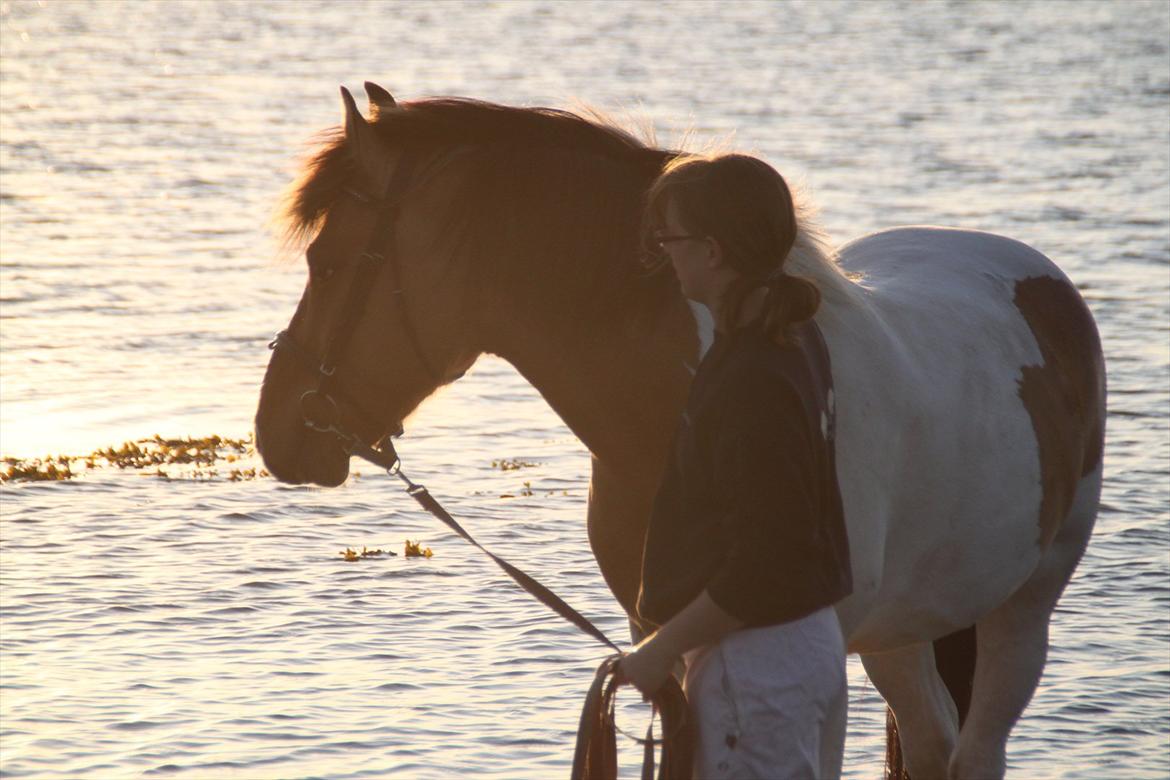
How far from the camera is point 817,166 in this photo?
872 inches

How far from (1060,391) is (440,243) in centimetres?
184

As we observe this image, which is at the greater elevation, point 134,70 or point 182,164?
point 134,70

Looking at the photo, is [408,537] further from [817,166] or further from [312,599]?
[817,166]

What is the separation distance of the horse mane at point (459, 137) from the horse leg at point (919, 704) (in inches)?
71.5

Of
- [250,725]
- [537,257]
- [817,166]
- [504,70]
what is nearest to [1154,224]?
[817,166]

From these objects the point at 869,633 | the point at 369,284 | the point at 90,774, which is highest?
the point at 369,284

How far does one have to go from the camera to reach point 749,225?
287 centimetres

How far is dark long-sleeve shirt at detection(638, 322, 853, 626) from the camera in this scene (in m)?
2.84

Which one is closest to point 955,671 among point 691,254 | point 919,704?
point 919,704

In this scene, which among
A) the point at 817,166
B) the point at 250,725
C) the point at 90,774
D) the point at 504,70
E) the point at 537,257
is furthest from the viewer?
the point at 504,70

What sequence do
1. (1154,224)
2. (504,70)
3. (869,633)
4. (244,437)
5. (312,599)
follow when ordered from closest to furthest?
1. (869,633)
2. (312,599)
3. (244,437)
4. (1154,224)
5. (504,70)

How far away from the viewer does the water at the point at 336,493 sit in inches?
237

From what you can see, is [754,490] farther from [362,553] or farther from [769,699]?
[362,553]

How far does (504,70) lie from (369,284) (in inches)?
1257
